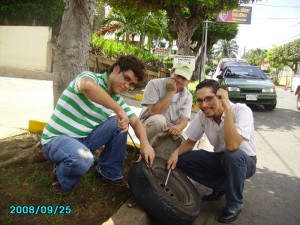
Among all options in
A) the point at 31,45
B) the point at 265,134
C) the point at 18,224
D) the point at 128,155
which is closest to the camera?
the point at 18,224

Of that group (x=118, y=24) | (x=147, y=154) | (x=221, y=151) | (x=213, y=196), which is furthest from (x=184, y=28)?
(x=118, y=24)

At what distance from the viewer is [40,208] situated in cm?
250

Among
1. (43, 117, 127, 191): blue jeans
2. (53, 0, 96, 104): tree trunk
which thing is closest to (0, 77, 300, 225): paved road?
(43, 117, 127, 191): blue jeans

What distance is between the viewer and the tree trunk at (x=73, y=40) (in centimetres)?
360

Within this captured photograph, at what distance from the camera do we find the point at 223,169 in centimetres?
315

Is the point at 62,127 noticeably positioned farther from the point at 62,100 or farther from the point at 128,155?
the point at 128,155

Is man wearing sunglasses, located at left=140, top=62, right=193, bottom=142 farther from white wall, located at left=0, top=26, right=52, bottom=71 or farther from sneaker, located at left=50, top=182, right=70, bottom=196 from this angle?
white wall, located at left=0, top=26, right=52, bottom=71

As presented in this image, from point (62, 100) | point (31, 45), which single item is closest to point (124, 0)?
point (31, 45)

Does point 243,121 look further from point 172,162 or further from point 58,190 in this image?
point 58,190

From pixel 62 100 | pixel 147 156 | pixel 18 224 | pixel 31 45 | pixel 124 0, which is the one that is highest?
pixel 124 0

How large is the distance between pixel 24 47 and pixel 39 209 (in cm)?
1223

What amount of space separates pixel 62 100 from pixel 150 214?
4.25ft

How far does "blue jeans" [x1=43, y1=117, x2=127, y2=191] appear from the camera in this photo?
2492 millimetres

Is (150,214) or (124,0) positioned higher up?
(124,0)
